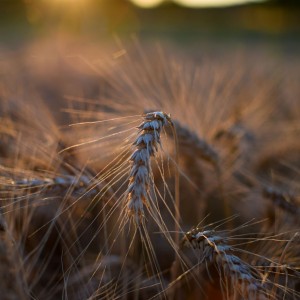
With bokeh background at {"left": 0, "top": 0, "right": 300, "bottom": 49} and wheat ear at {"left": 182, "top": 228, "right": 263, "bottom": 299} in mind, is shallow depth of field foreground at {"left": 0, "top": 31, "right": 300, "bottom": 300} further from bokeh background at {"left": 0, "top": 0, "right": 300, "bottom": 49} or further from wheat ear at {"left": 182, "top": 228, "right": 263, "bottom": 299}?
bokeh background at {"left": 0, "top": 0, "right": 300, "bottom": 49}

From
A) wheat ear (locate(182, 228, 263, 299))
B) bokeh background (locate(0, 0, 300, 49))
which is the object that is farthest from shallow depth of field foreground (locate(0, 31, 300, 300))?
bokeh background (locate(0, 0, 300, 49))

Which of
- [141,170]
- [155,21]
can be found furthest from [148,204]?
[155,21]

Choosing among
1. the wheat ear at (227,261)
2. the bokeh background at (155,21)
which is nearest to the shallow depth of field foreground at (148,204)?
the wheat ear at (227,261)

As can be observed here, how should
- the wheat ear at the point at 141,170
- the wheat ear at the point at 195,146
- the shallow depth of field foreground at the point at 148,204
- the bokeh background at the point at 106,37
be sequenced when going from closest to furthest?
1. the wheat ear at the point at 141,170
2. the shallow depth of field foreground at the point at 148,204
3. the wheat ear at the point at 195,146
4. the bokeh background at the point at 106,37

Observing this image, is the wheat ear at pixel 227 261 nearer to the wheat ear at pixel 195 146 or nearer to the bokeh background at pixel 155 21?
the wheat ear at pixel 195 146

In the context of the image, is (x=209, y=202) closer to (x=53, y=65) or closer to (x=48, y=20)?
(x=53, y=65)

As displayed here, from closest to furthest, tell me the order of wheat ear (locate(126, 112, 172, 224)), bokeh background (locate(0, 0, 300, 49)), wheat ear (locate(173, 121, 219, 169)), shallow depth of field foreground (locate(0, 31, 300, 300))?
wheat ear (locate(126, 112, 172, 224))
shallow depth of field foreground (locate(0, 31, 300, 300))
wheat ear (locate(173, 121, 219, 169))
bokeh background (locate(0, 0, 300, 49))

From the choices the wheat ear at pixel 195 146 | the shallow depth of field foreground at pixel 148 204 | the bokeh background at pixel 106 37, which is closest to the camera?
the shallow depth of field foreground at pixel 148 204

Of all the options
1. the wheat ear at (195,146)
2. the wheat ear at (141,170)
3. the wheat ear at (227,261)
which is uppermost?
the wheat ear at (195,146)

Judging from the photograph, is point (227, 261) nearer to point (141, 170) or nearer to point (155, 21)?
point (141, 170)
